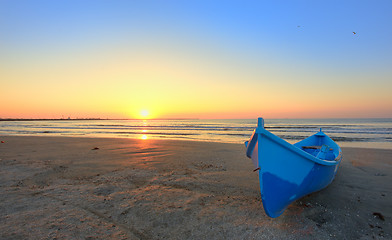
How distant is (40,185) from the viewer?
14.8ft

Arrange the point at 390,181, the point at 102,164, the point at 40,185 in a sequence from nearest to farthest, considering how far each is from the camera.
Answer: the point at 40,185, the point at 390,181, the point at 102,164

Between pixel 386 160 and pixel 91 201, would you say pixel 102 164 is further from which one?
pixel 386 160

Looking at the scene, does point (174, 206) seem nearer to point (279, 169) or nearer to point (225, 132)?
point (279, 169)

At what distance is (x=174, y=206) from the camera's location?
11.7 feet

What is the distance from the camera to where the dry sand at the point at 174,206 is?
2.76 metres

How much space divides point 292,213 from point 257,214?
57 cm

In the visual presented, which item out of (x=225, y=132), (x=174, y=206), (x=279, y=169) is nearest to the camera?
(x=279, y=169)

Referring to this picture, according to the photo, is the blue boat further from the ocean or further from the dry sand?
the ocean

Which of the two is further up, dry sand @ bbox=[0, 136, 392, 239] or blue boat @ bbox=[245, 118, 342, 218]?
blue boat @ bbox=[245, 118, 342, 218]

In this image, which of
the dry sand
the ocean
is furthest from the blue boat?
the ocean

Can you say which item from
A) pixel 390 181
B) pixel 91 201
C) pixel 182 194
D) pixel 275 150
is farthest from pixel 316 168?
pixel 91 201

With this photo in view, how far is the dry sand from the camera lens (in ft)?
9.06

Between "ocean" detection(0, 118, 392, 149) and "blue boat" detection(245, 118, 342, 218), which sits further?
"ocean" detection(0, 118, 392, 149)

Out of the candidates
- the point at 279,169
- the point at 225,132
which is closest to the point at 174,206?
the point at 279,169
